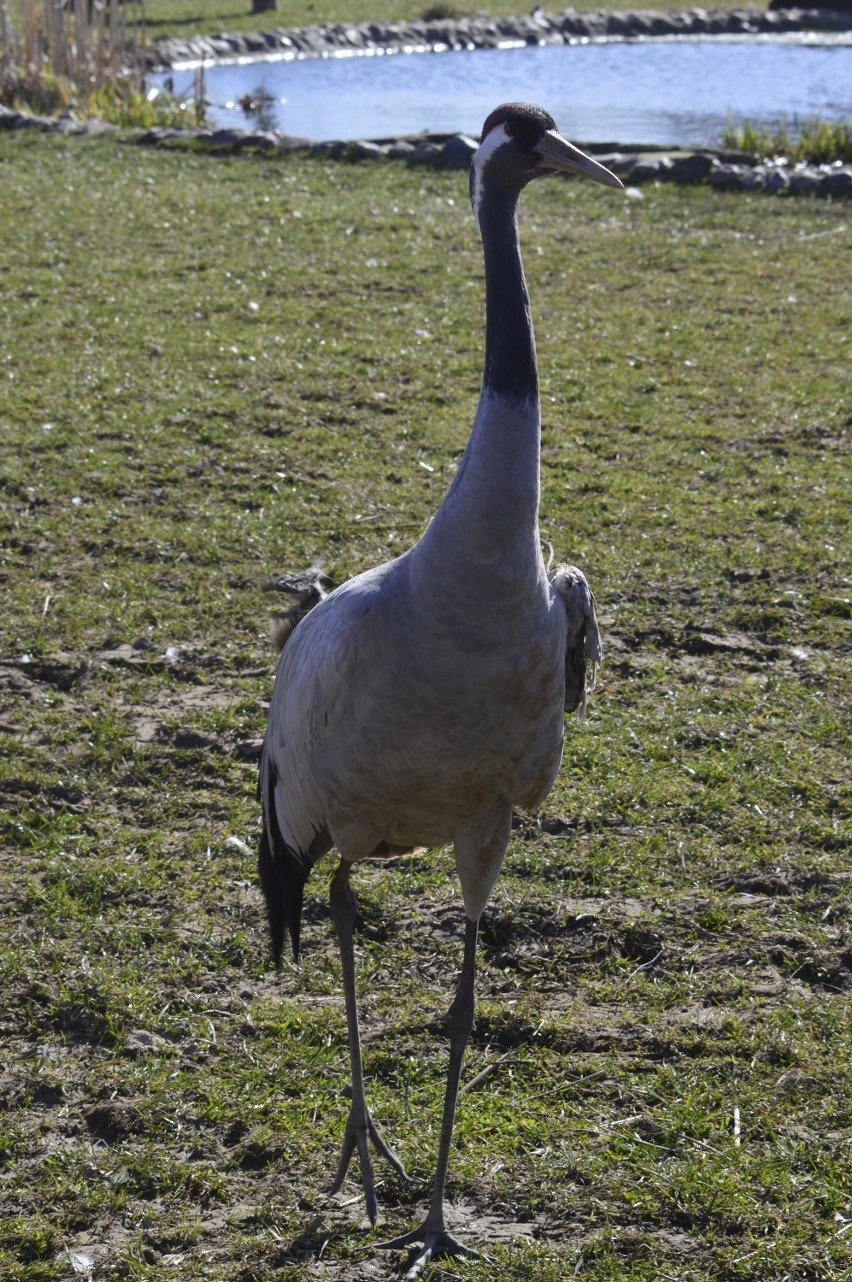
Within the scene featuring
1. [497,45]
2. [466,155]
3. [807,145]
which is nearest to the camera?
[466,155]

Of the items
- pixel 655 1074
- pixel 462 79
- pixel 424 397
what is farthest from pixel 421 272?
pixel 462 79

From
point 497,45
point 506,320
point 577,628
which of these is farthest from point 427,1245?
point 497,45

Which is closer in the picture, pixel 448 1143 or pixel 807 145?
pixel 448 1143

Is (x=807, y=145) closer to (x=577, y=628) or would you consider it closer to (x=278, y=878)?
(x=577, y=628)

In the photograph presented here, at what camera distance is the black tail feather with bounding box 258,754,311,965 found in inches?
133

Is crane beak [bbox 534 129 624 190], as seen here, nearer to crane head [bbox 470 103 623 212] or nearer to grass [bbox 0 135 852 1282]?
crane head [bbox 470 103 623 212]

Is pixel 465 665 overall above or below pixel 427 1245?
above

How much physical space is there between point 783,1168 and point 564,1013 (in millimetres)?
704

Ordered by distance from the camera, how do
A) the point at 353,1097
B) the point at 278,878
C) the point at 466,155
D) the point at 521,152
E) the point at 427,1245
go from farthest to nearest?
the point at 466,155 → the point at 278,878 → the point at 353,1097 → the point at 427,1245 → the point at 521,152

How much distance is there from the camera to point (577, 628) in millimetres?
3131

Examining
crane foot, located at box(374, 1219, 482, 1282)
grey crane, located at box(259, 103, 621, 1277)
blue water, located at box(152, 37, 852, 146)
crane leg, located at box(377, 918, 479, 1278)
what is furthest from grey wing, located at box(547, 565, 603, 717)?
blue water, located at box(152, 37, 852, 146)

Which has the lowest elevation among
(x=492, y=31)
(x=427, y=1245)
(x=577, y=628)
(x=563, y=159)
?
(x=427, y=1245)

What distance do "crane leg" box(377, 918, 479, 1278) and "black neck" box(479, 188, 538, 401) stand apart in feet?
4.02

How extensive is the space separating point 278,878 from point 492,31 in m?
29.5
